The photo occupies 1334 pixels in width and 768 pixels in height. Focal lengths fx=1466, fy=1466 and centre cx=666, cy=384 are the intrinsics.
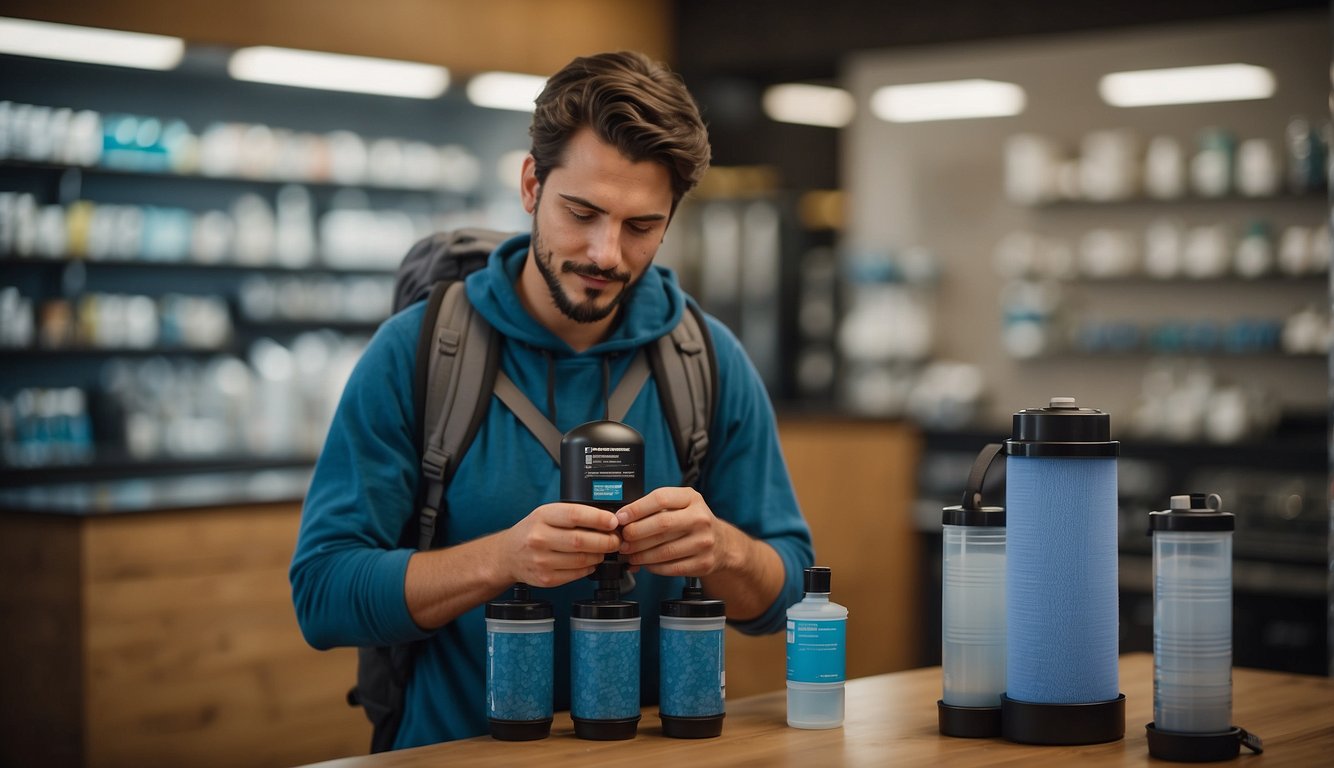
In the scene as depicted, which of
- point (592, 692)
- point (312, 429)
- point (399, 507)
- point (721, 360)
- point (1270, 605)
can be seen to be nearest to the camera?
point (592, 692)

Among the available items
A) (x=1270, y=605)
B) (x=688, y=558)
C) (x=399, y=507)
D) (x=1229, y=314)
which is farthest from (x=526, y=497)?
(x=1229, y=314)

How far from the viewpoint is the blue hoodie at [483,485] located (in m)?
1.95

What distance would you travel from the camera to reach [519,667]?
177 cm

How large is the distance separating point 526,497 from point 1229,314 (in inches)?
251

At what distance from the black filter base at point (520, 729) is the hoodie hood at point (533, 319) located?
0.57 metres

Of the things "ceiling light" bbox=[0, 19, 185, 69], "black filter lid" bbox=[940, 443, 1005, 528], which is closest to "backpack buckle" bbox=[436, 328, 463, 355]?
"black filter lid" bbox=[940, 443, 1005, 528]

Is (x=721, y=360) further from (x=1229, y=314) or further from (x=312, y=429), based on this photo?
(x=1229, y=314)

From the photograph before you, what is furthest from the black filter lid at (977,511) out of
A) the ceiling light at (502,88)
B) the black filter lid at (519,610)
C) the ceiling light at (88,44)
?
the ceiling light at (502,88)

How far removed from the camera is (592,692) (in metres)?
1.78

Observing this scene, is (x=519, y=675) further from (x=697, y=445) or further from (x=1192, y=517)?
(x=1192, y=517)

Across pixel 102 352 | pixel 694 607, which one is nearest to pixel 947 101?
pixel 102 352

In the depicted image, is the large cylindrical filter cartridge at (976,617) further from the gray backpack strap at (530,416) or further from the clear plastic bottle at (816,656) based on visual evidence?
the gray backpack strap at (530,416)

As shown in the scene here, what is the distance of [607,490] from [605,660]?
208 millimetres

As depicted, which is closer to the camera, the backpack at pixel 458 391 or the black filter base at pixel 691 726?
the black filter base at pixel 691 726
